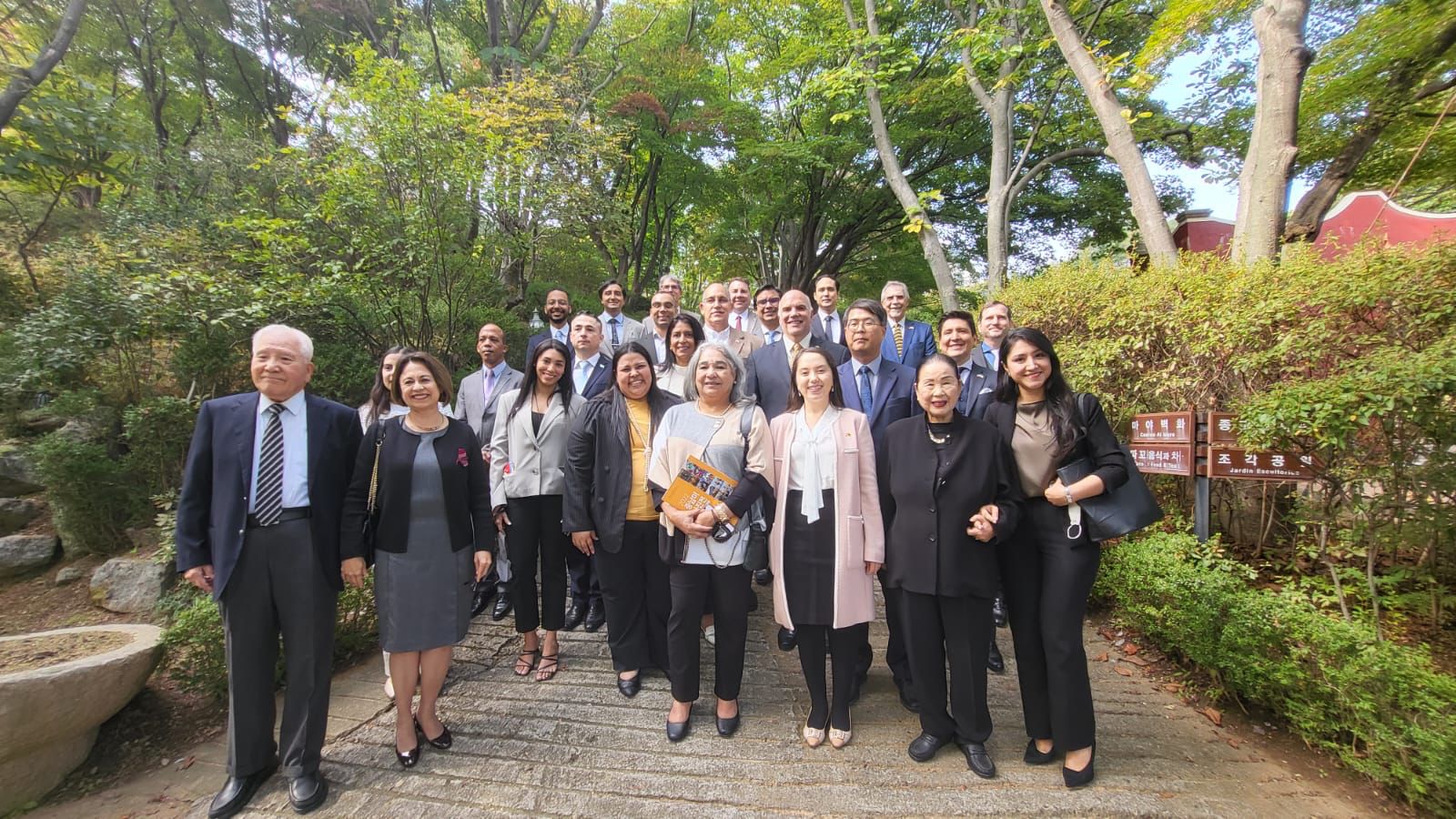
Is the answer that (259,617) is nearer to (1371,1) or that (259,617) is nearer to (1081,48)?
(1081,48)

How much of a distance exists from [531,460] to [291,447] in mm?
1273

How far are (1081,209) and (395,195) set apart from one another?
15.9m

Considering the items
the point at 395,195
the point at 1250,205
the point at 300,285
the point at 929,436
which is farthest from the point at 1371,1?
the point at 300,285

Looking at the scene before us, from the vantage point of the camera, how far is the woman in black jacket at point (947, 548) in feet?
8.63

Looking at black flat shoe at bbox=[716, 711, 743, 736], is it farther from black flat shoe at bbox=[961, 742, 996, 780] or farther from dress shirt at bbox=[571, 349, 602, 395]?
dress shirt at bbox=[571, 349, 602, 395]

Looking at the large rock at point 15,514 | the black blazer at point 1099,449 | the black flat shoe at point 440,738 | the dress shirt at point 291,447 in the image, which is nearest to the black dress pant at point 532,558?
the black flat shoe at point 440,738

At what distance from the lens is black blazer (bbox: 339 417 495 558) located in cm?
279

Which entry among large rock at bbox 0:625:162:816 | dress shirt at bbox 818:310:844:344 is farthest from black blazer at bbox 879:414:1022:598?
large rock at bbox 0:625:162:816

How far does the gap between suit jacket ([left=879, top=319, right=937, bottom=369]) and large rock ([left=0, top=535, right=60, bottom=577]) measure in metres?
10.0

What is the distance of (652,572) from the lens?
3451mm

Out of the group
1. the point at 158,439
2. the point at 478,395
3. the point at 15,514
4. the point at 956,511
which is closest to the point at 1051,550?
the point at 956,511

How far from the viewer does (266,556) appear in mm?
2607

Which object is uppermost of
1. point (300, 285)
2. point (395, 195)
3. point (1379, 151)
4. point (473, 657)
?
point (1379, 151)

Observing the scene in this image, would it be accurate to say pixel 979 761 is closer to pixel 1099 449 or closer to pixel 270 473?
pixel 1099 449
